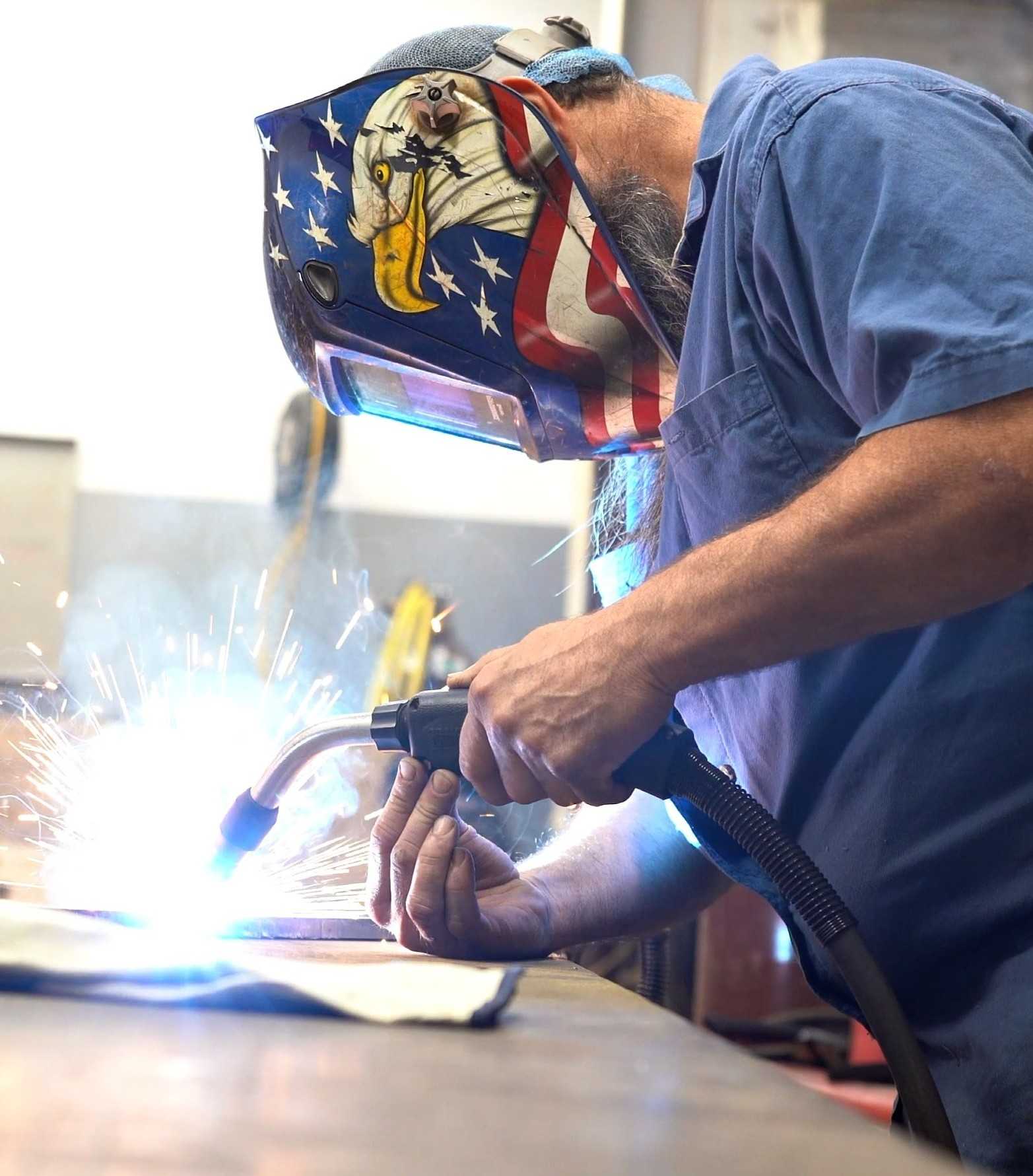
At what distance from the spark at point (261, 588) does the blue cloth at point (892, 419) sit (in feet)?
6.01

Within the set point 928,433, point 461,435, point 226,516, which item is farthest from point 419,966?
point 226,516

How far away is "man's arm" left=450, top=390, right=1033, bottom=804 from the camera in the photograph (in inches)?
33.6

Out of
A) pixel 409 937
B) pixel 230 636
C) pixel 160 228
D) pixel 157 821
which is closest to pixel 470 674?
pixel 409 937

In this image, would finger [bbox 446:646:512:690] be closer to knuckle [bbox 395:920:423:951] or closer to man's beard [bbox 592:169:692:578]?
knuckle [bbox 395:920:423:951]

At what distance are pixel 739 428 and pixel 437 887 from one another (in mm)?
519

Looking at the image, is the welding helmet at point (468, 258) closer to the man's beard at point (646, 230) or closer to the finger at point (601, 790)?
the man's beard at point (646, 230)

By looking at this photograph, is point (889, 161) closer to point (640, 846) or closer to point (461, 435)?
point (461, 435)

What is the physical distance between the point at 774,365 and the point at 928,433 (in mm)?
225

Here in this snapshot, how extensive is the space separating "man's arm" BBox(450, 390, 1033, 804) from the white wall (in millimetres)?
2005

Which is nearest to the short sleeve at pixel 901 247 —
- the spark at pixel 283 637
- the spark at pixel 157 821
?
the spark at pixel 157 821

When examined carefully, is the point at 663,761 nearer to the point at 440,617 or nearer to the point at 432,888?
the point at 432,888

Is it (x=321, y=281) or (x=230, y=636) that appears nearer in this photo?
(x=321, y=281)

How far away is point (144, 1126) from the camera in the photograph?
47 cm

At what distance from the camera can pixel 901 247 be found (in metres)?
0.90
